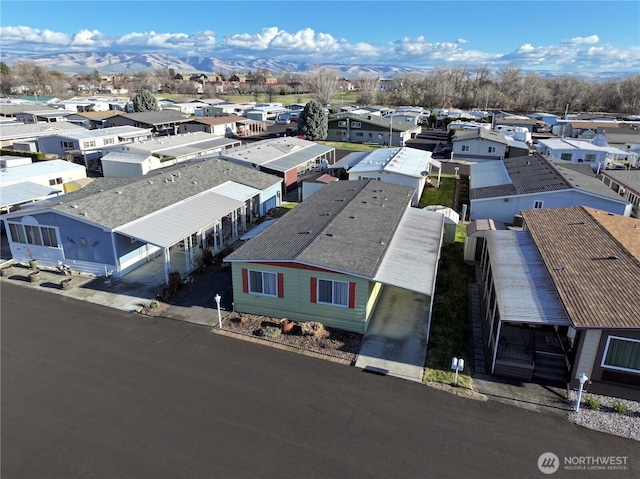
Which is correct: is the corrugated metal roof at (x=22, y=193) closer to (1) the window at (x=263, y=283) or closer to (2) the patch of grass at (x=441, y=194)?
(1) the window at (x=263, y=283)

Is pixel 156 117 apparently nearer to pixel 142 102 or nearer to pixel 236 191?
pixel 142 102

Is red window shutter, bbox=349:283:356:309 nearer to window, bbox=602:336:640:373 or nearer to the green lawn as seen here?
the green lawn

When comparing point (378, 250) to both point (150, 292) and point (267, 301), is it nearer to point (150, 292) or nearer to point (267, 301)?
point (267, 301)

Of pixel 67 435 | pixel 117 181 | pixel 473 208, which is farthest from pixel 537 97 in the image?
pixel 67 435

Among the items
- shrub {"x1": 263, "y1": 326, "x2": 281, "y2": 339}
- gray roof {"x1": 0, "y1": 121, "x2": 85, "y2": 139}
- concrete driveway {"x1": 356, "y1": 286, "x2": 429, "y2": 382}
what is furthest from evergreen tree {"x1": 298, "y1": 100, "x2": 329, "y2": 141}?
shrub {"x1": 263, "y1": 326, "x2": 281, "y2": 339}

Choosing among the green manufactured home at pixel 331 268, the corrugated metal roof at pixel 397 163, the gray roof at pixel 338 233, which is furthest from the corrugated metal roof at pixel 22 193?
the corrugated metal roof at pixel 397 163

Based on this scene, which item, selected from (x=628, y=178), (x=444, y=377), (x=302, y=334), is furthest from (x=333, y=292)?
(x=628, y=178)
